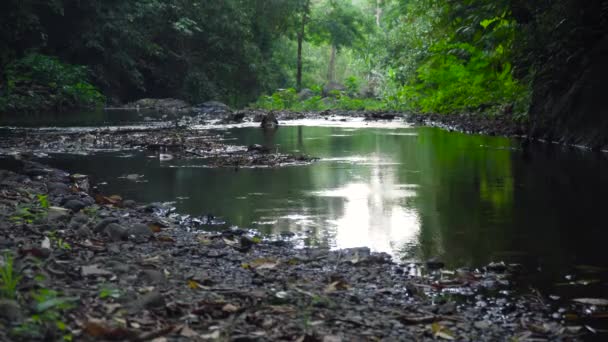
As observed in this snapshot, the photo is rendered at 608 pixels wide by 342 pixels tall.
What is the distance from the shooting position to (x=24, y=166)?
10.1m

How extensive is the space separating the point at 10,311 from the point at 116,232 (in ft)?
7.74

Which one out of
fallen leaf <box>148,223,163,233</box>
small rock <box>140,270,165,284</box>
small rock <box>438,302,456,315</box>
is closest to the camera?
small rock <box>438,302,456,315</box>

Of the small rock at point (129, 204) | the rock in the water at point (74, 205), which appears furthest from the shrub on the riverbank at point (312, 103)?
the rock in the water at point (74, 205)

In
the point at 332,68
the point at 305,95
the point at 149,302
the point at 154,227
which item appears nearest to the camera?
the point at 149,302

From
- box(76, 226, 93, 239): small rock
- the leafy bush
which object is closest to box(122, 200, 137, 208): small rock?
box(76, 226, 93, 239): small rock

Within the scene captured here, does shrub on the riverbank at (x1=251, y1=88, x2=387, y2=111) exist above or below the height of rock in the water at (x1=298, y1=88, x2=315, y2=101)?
below

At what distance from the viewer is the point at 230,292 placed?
4.38 meters

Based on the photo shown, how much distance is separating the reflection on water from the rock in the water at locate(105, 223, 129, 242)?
1308mm

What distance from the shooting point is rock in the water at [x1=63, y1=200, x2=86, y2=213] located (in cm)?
676

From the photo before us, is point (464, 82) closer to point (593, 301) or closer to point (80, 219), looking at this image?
point (80, 219)

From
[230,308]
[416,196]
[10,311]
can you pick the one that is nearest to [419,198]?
[416,196]

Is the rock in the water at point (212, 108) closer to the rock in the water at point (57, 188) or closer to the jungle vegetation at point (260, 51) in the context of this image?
the jungle vegetation at point (260, 51)

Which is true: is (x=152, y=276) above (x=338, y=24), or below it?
below

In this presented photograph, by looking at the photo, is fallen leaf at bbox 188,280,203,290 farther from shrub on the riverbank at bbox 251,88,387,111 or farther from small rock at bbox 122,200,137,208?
shrub on the riverbank at bbox 251,88,387,111
